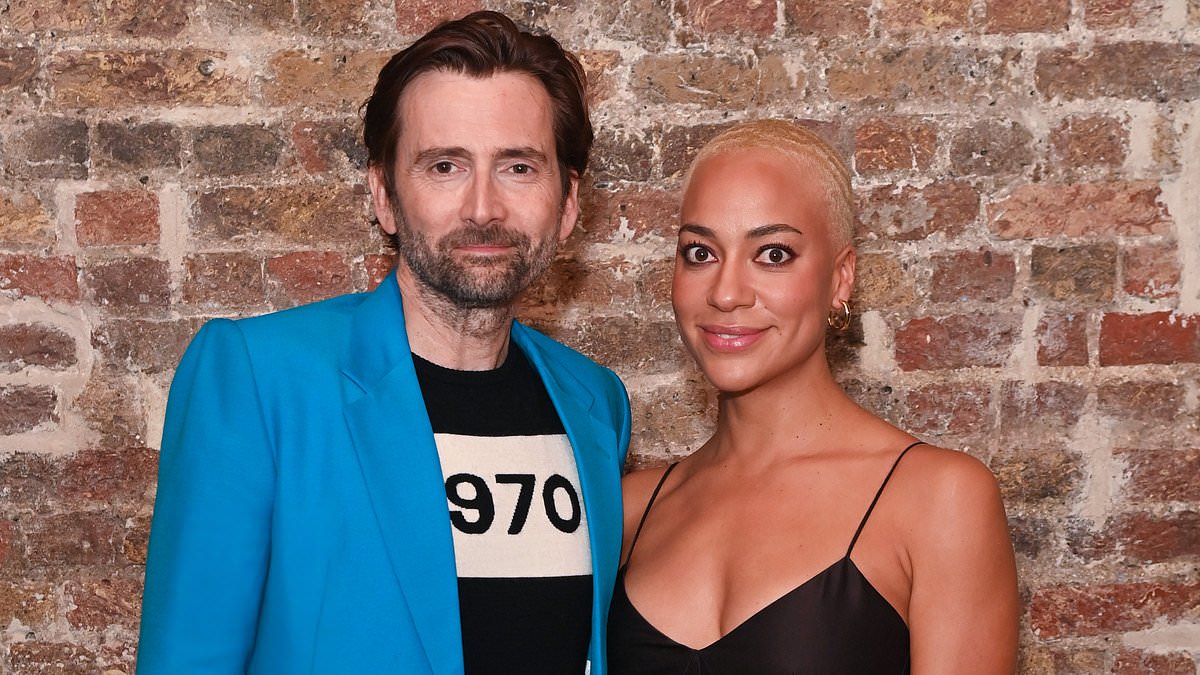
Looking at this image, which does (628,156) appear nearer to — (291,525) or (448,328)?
(448,328)

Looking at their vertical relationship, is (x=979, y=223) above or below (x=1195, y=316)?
above

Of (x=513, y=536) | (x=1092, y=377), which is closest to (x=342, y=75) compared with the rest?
(x=513, y=536)

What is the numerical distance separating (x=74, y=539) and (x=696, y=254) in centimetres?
128

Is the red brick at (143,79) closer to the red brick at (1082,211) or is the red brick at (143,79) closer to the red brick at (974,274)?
the red brick at (974,274)

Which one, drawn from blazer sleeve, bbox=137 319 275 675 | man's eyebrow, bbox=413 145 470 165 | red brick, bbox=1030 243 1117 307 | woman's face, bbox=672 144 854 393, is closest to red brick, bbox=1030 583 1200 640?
red brick, bbox=1030 243 1117 307

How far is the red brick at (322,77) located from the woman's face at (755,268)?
0.77m

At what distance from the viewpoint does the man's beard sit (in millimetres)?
1698

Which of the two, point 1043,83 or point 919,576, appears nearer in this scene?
point 919,576

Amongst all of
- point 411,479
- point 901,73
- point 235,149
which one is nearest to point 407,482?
point 411,479

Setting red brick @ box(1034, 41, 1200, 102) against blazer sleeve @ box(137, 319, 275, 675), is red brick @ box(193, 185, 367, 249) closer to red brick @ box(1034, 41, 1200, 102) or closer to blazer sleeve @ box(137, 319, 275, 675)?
blazer sleeve @ box(137, 319, 275, 675)

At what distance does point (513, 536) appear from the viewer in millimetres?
1670

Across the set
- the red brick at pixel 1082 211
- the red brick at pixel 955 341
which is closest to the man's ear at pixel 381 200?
the red brick at pixel 955 341

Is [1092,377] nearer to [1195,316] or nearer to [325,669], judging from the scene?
[1195,316]

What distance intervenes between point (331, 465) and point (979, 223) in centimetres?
129
